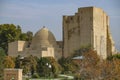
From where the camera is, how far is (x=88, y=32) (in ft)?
132

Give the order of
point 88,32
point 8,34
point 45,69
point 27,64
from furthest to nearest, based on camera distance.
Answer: point 8,34, point 88,32, point 27,64, point 45,69

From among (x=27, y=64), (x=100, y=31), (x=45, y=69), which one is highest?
(x=100, y=31)

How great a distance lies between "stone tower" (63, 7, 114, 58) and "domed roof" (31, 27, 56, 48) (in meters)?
1.65

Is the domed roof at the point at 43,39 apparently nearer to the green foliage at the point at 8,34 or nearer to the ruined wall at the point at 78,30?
the ruined wall at the point at 78,30

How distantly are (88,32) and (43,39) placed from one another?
206 inches

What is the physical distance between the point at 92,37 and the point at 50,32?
20.1ft

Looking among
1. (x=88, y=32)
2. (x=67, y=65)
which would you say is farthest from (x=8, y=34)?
(x=67, y=65)

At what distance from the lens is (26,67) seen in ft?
98.5

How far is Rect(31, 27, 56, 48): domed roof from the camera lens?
140ft

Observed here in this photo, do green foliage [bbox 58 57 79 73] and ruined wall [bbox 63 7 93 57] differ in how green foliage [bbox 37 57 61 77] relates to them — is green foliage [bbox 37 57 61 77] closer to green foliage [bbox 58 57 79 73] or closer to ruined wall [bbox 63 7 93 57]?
green foliage [bbox 58 57 79 73]

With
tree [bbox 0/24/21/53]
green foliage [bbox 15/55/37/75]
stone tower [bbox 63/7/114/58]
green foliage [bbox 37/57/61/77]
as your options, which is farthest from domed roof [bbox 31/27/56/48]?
green foliage [bbox 37/57/61/77]

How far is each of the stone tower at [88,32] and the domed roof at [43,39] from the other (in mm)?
1655

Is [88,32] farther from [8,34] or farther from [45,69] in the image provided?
[45,69]

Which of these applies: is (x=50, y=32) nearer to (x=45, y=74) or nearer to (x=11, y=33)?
(x=11, y=33)
